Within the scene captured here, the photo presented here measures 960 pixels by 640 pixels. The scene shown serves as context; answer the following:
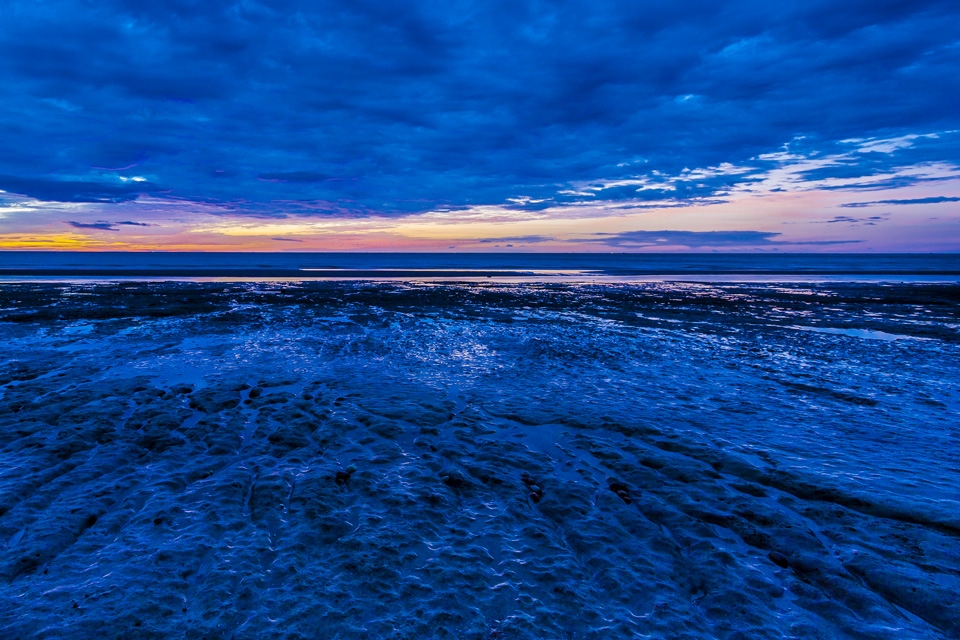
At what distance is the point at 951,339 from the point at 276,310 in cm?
2659

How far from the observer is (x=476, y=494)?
19.4ft

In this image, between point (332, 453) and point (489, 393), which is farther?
point (489, 393)

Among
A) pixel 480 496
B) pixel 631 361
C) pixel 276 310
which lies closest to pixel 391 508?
pixel 480 496

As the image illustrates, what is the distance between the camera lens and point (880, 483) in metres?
6.13

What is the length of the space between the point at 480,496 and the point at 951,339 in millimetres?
19011

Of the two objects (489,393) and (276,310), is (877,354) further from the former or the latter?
(276,310)

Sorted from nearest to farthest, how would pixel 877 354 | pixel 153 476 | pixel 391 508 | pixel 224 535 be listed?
1. pixel 224 535
2. pixel 391 508
3. pixel 153 476
4. pixel 877 354

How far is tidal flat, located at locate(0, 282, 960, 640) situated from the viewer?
3.91 metres

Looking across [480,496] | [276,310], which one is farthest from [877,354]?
[276,310]

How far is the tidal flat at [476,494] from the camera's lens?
12.8ft

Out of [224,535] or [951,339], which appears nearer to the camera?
[224,535]

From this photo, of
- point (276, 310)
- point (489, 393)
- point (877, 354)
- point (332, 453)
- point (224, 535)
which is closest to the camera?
point (224, 535)

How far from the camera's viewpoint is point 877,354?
13797mm

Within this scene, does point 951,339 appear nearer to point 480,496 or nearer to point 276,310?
point 480,496
